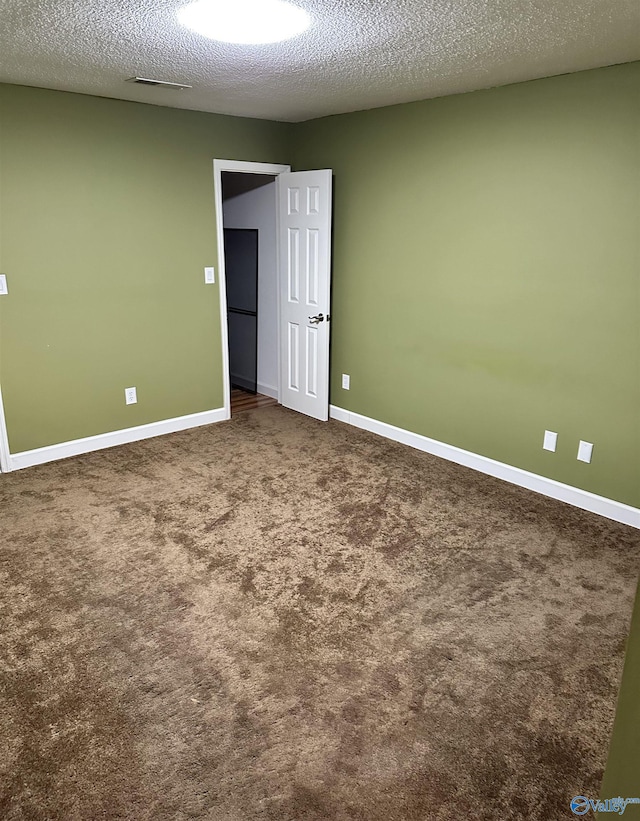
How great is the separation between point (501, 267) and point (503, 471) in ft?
4.49

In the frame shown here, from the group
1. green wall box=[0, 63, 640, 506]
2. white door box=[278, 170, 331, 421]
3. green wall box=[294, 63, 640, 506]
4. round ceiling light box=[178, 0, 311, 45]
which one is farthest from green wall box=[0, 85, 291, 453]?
round ceiling light box=[178, 0, 311, 45]

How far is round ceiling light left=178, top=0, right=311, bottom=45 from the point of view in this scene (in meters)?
2.26

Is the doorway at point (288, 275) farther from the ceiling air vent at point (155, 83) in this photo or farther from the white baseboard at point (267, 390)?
the ceiling air vent at point (155, 83)

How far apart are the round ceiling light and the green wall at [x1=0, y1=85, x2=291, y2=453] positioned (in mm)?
1836

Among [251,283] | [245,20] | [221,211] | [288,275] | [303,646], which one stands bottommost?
[303,646]

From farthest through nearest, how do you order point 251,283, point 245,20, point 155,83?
point 251,283 → point 155,83 → point 245,20

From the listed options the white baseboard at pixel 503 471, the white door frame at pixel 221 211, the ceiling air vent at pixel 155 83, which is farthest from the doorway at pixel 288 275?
the ceiling air vent at pixel 155 83

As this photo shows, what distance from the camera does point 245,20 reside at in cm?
242

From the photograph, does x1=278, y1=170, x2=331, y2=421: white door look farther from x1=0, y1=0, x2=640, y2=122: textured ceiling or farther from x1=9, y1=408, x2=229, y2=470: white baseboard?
x1=0, y1=0, x2=640, y2=122: textured ceiling

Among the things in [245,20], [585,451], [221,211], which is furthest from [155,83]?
[585,451]

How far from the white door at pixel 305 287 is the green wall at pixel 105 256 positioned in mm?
518

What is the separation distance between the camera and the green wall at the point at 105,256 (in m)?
3.90

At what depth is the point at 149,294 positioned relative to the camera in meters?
4.57

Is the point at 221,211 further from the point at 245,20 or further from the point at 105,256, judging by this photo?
the point at 245,20
